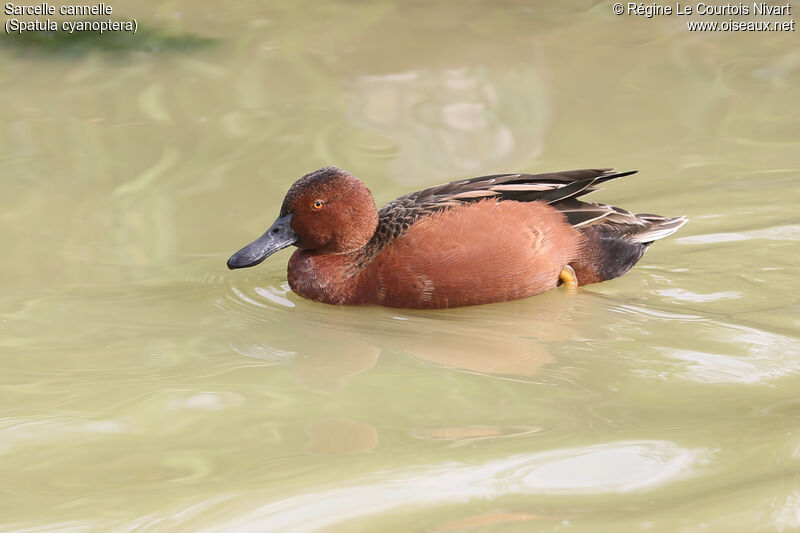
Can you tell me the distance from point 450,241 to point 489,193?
0.40m

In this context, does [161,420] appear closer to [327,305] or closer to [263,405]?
[263,405]

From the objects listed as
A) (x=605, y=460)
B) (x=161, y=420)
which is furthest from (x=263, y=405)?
(x=605, y=460)

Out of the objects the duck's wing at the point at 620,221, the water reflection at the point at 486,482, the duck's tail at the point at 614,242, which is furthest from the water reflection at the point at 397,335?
the water reflection at the point at 486,482

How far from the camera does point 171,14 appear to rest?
10.8m

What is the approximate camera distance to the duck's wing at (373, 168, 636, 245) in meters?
5.38

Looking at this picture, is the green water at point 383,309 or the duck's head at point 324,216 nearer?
the green water at point 383,309

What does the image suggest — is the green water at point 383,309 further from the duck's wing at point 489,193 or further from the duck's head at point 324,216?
the duck's wing at point 489,193

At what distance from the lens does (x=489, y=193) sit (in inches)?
214

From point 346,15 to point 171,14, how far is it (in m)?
1.81

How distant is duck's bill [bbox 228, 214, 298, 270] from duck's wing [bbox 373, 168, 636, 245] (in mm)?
480

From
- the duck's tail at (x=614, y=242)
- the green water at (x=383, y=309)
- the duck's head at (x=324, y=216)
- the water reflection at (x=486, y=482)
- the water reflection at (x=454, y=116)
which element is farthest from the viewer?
the water reflection at (x=454, y=116)

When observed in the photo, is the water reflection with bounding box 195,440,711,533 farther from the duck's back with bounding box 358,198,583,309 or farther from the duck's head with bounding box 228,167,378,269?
the duck's head with bounding box 228,167,378,269

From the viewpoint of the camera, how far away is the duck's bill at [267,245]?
544 cm

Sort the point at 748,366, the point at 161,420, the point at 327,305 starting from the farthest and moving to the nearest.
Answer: the point at 327,305 < the point at 748,366 < the point at 161,420
